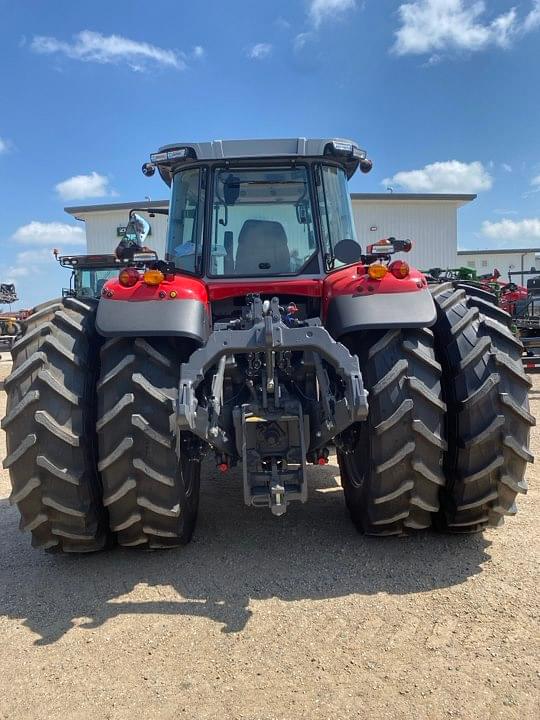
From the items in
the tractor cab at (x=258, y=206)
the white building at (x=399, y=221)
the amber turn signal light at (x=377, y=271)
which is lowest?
the amber turn signal light at (x=377, y=271)

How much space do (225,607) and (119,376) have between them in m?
1.37

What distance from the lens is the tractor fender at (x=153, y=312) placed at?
3.05 meters

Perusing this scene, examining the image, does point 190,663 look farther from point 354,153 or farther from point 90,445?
point 354,153

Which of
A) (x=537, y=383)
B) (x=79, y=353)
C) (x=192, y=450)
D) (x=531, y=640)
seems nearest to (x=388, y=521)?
(x=531, y=640)

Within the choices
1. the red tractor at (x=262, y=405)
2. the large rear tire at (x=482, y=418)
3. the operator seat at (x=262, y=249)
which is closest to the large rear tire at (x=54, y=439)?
the red tractor at (x=262, y=405)

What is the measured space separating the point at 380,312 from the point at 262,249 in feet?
3.59

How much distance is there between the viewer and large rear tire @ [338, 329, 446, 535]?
3008 mm

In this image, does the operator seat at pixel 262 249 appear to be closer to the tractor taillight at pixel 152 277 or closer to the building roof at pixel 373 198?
the tractor taillight at pixel 152 277

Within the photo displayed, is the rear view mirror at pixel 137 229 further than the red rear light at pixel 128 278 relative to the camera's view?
Yes

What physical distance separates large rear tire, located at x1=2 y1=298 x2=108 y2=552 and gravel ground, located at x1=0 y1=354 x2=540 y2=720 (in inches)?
13.8

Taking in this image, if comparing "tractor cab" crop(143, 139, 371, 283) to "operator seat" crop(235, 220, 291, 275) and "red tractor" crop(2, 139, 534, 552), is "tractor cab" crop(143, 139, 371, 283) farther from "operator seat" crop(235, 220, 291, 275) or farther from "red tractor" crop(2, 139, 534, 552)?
"red tractor" crop(2, 139, 534, 552)

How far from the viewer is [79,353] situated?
3.22 metres

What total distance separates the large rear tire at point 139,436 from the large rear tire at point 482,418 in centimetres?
156

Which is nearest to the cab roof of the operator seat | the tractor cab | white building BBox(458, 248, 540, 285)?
the tractor cab
